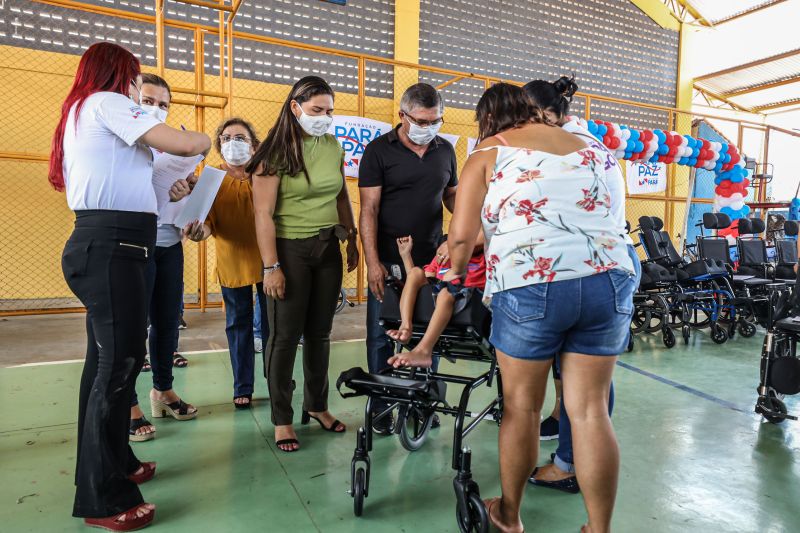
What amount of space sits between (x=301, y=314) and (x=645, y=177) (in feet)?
26.0

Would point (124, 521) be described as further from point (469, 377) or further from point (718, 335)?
point (718, 335)

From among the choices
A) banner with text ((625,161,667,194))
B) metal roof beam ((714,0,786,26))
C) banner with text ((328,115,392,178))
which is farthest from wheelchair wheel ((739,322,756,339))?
metal roof beam ((714,0,786,26))

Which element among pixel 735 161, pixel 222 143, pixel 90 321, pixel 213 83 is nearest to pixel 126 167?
pixel 90 321

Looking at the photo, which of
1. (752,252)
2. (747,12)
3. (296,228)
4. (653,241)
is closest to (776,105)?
(747,12)

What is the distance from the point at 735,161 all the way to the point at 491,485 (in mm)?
7788

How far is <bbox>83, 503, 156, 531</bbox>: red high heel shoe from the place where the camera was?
1.72m

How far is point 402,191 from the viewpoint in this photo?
101 inches

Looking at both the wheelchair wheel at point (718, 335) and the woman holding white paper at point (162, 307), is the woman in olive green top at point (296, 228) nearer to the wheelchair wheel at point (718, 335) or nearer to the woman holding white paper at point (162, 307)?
the woman holding white paper at point (162, 307)

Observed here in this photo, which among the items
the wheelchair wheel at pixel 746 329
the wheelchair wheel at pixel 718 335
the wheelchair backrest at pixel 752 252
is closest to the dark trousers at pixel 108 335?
the wheelchair wheel at pixel 718 335

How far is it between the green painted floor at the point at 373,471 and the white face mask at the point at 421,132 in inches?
54.5

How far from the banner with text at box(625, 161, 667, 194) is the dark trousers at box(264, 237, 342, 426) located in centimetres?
744

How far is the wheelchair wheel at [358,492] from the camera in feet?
6.07

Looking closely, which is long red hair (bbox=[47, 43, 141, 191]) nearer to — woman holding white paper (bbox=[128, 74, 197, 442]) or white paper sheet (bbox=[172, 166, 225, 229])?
white paper sheet (bbox=[172, 166, 225, 229])

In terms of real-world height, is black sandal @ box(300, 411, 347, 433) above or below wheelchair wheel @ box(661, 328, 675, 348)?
below
